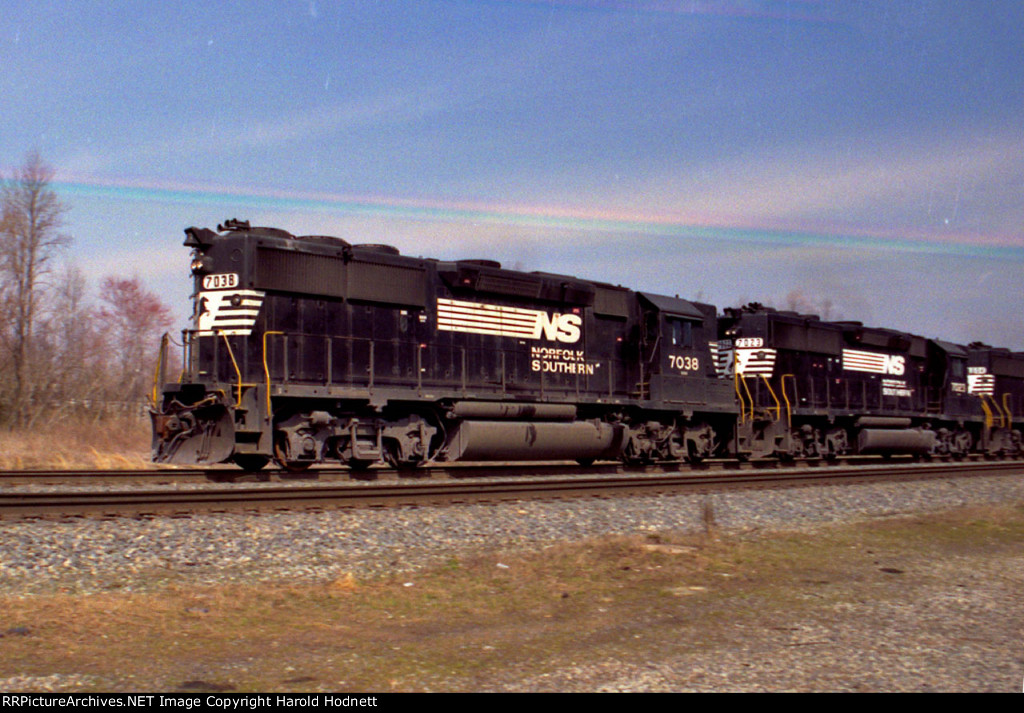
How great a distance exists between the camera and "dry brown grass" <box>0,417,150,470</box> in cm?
1892

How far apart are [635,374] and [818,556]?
10.8 meters

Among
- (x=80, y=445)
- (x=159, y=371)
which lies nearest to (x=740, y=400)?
(x=159, y=371)

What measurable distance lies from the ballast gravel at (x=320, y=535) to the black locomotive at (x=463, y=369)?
14.2 feet

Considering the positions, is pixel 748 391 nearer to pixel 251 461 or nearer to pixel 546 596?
pixel 251 461

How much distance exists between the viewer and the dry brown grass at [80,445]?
1892 cm

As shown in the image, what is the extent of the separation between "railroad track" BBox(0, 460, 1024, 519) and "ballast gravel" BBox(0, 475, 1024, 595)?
415 mm

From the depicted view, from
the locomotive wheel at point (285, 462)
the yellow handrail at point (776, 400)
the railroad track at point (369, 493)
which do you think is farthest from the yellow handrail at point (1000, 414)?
the locomotive wheel at point (285, 462)

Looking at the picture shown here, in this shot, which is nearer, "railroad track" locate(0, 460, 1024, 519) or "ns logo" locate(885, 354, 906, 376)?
"railroad track" locate(0, 460, 1024, 519)

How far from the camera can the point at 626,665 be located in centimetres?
502

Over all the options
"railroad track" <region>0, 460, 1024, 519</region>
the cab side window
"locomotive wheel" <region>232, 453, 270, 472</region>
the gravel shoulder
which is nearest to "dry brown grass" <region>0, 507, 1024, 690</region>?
the gravel shoulder

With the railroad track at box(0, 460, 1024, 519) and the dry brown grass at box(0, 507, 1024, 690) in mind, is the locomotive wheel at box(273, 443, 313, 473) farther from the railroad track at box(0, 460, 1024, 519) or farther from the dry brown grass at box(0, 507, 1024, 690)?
the dry brown grass at box(0, 507, 1024, 690)

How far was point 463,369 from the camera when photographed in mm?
Result: 16828

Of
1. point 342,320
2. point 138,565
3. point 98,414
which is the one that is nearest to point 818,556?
point 138,565

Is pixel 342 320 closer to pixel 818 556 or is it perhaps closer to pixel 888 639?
pixel 818 556
